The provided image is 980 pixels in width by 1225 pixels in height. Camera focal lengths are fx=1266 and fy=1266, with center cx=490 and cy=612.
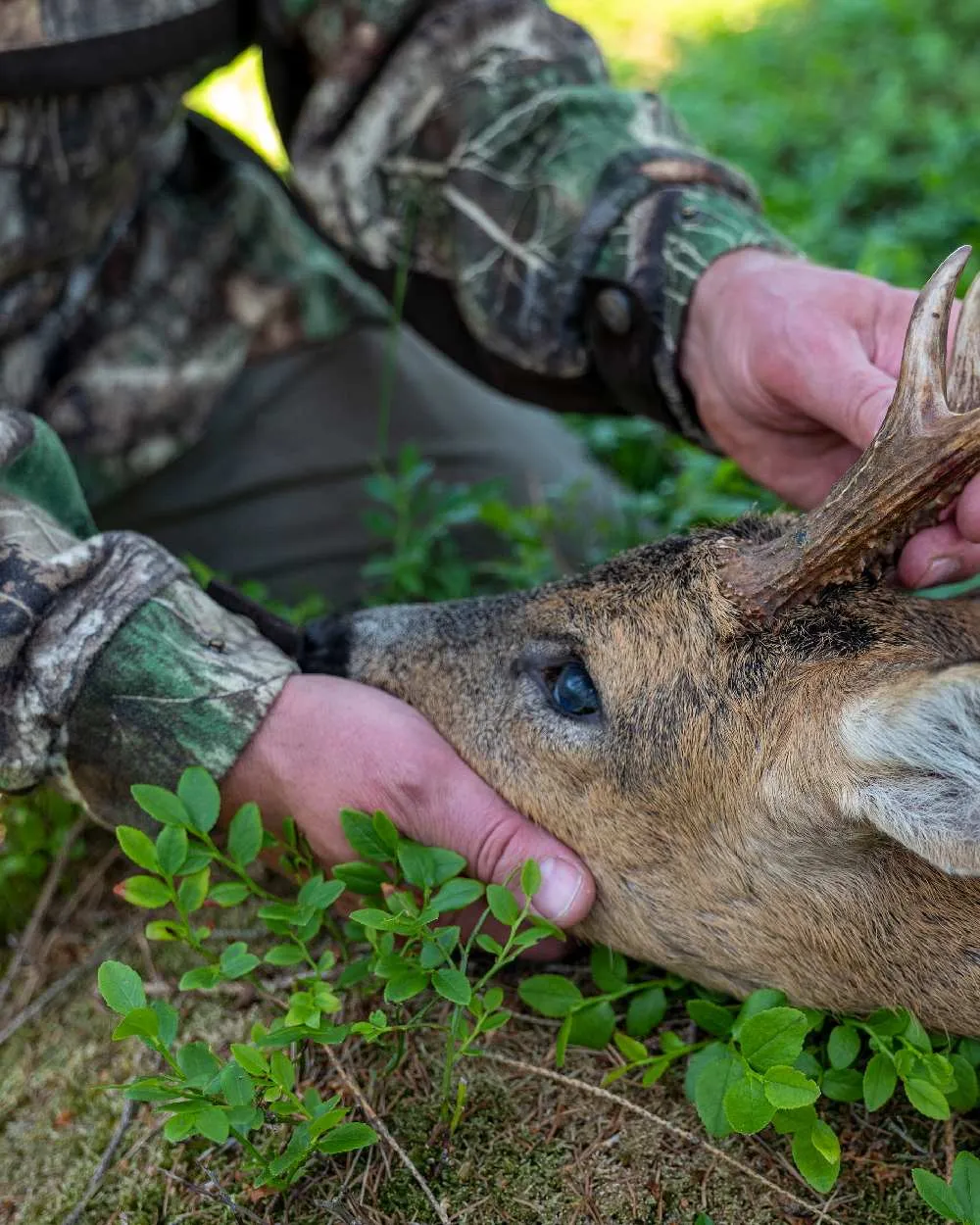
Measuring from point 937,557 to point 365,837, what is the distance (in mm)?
1279

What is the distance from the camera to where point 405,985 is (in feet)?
7.38

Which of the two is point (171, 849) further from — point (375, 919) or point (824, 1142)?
point (824, 1142)

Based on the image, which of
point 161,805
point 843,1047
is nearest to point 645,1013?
point 843,1047

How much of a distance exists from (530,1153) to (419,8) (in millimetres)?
3502

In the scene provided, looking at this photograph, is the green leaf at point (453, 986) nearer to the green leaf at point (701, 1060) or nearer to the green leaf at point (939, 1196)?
A: the green leaf at point (701, 1060)

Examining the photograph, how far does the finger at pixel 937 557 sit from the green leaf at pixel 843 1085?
98 centimetres

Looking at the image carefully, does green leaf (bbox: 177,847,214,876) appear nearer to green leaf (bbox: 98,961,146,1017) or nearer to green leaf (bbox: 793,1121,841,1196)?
green leaf (bbox: 98,961,146,1017)

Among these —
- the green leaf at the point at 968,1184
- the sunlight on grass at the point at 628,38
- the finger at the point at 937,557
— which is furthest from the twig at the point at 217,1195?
the sunlight on grass at the point at 628,38

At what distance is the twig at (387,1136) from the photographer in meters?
2.31

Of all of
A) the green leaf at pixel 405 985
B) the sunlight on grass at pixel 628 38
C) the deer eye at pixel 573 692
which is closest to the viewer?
the green leaf at pixel 405 985

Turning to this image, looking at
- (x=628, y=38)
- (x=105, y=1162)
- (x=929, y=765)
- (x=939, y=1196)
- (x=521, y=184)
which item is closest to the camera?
(x=939, y=1196)

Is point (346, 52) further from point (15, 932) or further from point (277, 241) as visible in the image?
point (15, 932)

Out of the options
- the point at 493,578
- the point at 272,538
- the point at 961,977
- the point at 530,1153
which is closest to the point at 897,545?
the point at 961,977

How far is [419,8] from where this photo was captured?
4.17m
